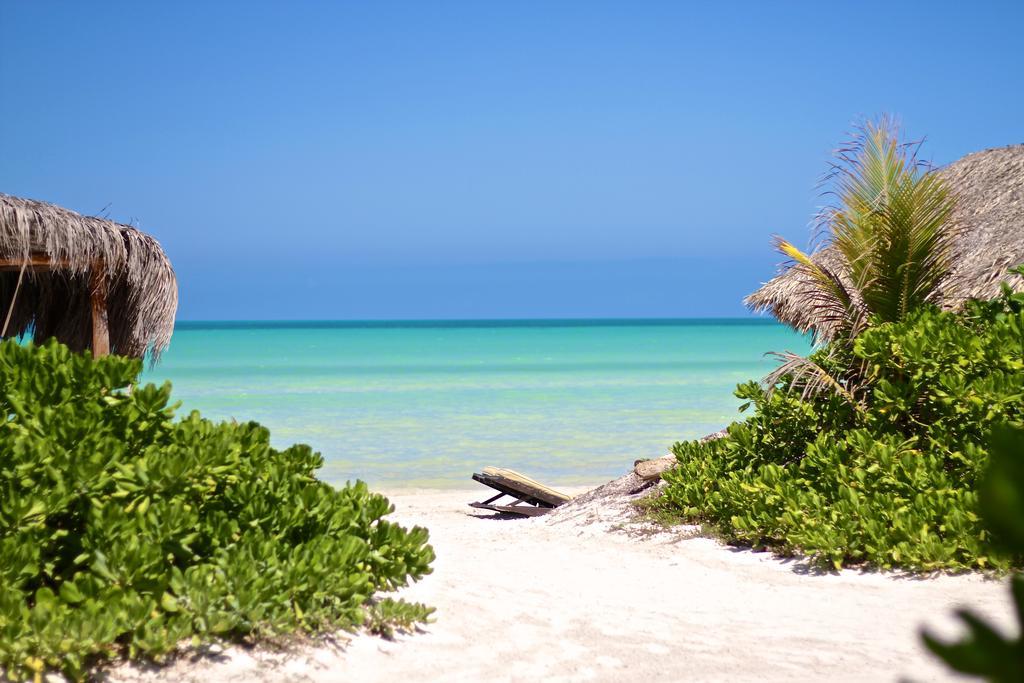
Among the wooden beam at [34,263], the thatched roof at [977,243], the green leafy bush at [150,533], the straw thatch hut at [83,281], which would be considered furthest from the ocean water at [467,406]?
the green leafy bush at [150,533]

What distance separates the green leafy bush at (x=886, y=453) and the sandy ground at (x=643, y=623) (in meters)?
0.25

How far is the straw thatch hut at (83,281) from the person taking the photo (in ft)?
28.5

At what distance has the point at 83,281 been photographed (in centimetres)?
962

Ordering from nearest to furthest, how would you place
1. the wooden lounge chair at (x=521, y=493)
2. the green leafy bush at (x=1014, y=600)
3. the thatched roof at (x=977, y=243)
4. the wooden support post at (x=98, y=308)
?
the green leafy bush at (x=1014, y=600), the thatched roof at (x=977, y=243), the wooden support post at (x=98, y=308), the wooden lounge chair at (x=521, y=493)

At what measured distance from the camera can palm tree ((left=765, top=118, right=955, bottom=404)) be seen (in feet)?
25.4

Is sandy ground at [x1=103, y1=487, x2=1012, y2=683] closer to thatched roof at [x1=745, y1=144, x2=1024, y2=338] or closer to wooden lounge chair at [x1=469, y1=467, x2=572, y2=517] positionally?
thatched roof at [x1=745, y1=144, x2=1024, y2=338]

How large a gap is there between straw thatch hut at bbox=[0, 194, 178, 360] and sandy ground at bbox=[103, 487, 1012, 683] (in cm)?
452

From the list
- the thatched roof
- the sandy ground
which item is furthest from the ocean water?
the sandy ground

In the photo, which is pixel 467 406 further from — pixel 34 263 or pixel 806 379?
pixel 806 379

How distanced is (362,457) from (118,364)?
12495 millimetres

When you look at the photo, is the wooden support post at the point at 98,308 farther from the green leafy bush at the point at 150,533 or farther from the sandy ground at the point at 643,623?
the green leafy bush at the point at 150,533

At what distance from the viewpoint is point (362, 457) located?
16859mm

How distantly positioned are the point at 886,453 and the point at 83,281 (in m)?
7.94

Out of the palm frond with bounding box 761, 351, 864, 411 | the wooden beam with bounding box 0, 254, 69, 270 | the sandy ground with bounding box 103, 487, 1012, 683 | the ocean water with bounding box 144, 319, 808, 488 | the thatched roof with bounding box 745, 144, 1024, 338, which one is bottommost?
the ocean water with bounding box 144, 319, 808, 488
